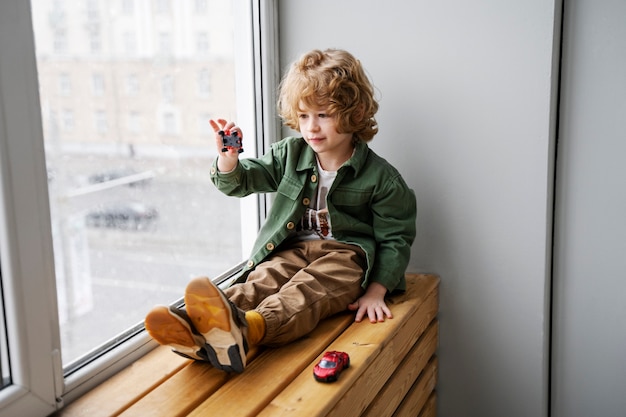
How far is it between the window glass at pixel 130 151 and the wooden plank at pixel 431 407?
65cm

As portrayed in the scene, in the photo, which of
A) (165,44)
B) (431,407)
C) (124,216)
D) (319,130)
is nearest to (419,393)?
(431,407)

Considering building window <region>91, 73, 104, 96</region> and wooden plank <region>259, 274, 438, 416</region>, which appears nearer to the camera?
wooden plank <region>259, 274, 438, 416</region>

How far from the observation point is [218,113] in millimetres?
1809

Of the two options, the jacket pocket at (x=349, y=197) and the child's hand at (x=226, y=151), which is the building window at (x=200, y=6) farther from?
the jacket pocket at (x=349, y=197)

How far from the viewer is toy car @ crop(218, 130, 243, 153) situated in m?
1.48

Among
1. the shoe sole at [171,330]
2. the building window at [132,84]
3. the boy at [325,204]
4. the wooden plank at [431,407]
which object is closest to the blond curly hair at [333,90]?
the boy at [325,204]

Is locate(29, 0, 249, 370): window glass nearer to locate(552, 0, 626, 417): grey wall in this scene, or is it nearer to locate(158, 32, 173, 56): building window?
locate(158, 32, 173, 56): building window

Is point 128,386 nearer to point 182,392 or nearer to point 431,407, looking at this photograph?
point 182,392

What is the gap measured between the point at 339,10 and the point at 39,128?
973 millimetres

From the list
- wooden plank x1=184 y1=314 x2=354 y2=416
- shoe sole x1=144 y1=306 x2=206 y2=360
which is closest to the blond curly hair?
wooden plank x1=184 y1=314 x2=354 y2=416

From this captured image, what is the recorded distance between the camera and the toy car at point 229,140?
1.48 metres

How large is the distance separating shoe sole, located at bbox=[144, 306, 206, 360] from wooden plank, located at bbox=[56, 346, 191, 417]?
0.09m

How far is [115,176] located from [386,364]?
2.31ft

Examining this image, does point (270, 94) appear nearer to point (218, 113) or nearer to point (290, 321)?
point (218, 113)
